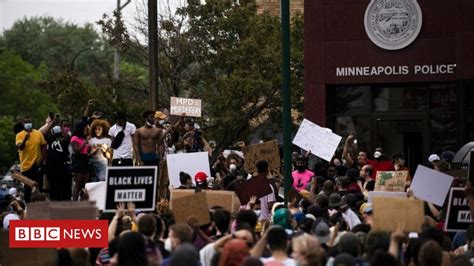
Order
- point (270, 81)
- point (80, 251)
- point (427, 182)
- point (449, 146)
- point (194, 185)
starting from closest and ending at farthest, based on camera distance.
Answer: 1. point (80, 251)
2. point (427, 182)
3. point (194, 185)
4. point (449, 146)
5. point (270, 81)

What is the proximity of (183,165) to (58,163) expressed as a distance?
9.30ft

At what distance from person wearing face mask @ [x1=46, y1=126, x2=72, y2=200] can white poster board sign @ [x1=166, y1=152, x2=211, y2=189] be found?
8.24ft

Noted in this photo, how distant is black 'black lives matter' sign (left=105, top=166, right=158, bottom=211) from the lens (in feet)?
56.0

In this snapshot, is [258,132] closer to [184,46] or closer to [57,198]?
[184,46]

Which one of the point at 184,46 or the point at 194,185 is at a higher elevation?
the point at 184,46

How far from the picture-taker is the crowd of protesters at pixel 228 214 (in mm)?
12992

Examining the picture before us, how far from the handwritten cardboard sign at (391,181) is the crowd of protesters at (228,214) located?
42 cm

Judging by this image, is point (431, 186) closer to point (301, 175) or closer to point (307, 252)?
point (301, 175)

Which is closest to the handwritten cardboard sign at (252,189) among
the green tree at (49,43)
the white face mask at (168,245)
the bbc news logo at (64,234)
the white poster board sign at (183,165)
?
the bbc news logo at (64,234)

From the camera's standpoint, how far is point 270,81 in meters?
41.9

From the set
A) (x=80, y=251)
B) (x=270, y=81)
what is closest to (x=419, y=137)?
(x=270, y=81)

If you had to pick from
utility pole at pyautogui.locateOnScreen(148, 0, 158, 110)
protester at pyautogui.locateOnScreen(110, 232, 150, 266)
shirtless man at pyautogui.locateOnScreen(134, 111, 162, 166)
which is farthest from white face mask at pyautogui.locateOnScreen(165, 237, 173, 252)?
utility pole at pyautogui.locateOnScreen(148, 0, 158, 110)

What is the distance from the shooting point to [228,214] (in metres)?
15.7

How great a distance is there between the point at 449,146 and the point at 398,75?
2012 millimetres
